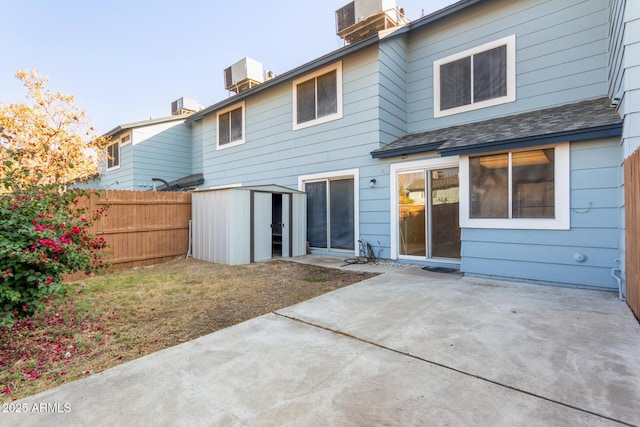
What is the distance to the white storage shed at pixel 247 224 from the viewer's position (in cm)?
690

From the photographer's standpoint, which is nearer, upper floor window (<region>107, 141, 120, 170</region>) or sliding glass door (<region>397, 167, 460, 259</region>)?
sliding glass door (<region>397, 167, 460, 259</region>)

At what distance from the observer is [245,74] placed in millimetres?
10695

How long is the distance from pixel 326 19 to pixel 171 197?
800 cm

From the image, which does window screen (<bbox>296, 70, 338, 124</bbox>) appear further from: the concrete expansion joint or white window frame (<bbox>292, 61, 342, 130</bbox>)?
the concrete expansion joint

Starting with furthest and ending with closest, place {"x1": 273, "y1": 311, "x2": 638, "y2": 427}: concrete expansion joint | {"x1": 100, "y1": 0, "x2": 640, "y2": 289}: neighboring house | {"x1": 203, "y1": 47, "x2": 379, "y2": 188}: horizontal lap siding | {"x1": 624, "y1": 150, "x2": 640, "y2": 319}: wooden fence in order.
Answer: {"x1": 203, "y1": 47, "x2": 379, "y2": 188}: horizontal lap siding, {"x1": 100, "y1": 0, "x2": 640, "y2": 289}: neighboring house, {"x1": 624, "y1": 150, "x2": 640, "y2": 319}: wooden fence, {"x1": 273, "y1": 311, "x2": 638, "y2": 427}: concrete expansion joint

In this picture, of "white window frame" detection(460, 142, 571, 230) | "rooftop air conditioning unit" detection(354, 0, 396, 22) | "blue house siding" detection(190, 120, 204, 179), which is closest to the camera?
"white window frame" detection(460, 142, 571, 230)

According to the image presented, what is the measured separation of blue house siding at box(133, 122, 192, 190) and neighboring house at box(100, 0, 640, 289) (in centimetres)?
529

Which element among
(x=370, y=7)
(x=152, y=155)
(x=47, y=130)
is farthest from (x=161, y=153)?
(x=370, y=7)

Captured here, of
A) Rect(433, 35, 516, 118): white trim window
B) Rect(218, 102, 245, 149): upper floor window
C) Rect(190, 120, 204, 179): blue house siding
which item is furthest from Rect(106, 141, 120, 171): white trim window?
Rect(433, 35, 516, 118): white trim window

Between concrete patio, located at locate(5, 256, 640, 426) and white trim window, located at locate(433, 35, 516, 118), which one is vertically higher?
white trim window, located at locate(433, 35, 516, 118)

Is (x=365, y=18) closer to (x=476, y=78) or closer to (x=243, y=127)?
(x=476, y=78)

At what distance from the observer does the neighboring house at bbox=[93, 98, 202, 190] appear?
39.8ft

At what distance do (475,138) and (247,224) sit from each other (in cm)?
508

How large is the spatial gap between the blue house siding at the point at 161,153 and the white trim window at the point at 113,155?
177 cm
